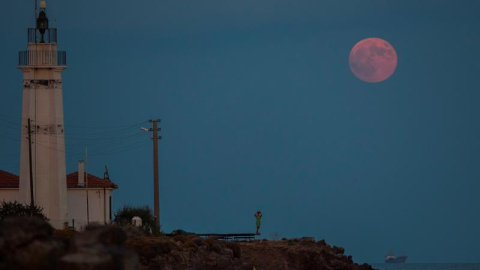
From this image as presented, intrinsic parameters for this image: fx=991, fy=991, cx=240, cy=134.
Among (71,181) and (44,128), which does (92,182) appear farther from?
(44,128)

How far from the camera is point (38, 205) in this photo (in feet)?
203

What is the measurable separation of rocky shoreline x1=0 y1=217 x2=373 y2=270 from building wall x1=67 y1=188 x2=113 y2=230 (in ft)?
38.7

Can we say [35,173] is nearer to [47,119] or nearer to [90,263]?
[47,119]

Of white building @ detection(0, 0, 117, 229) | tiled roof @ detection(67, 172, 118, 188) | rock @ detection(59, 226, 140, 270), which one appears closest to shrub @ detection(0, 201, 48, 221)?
white building @ detection(0, 0, 117, 229)

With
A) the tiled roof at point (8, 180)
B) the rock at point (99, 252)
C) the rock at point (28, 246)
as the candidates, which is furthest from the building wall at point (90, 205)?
the rock at point (99, 252)

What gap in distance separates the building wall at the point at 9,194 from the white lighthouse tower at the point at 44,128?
7.95ft

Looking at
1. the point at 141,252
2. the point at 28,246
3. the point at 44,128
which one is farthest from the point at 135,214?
the point at 28,246

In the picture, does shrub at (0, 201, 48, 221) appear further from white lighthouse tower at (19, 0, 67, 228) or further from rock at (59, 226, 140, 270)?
rock at (59, 226, 140, 270)

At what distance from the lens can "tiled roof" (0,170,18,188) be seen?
214ft

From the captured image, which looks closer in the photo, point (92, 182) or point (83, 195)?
point (83, 195)

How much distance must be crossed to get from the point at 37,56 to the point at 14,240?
166 feet

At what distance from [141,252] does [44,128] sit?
20367 millimetres

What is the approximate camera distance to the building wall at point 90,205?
222 feet

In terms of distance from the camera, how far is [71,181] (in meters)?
71.0
